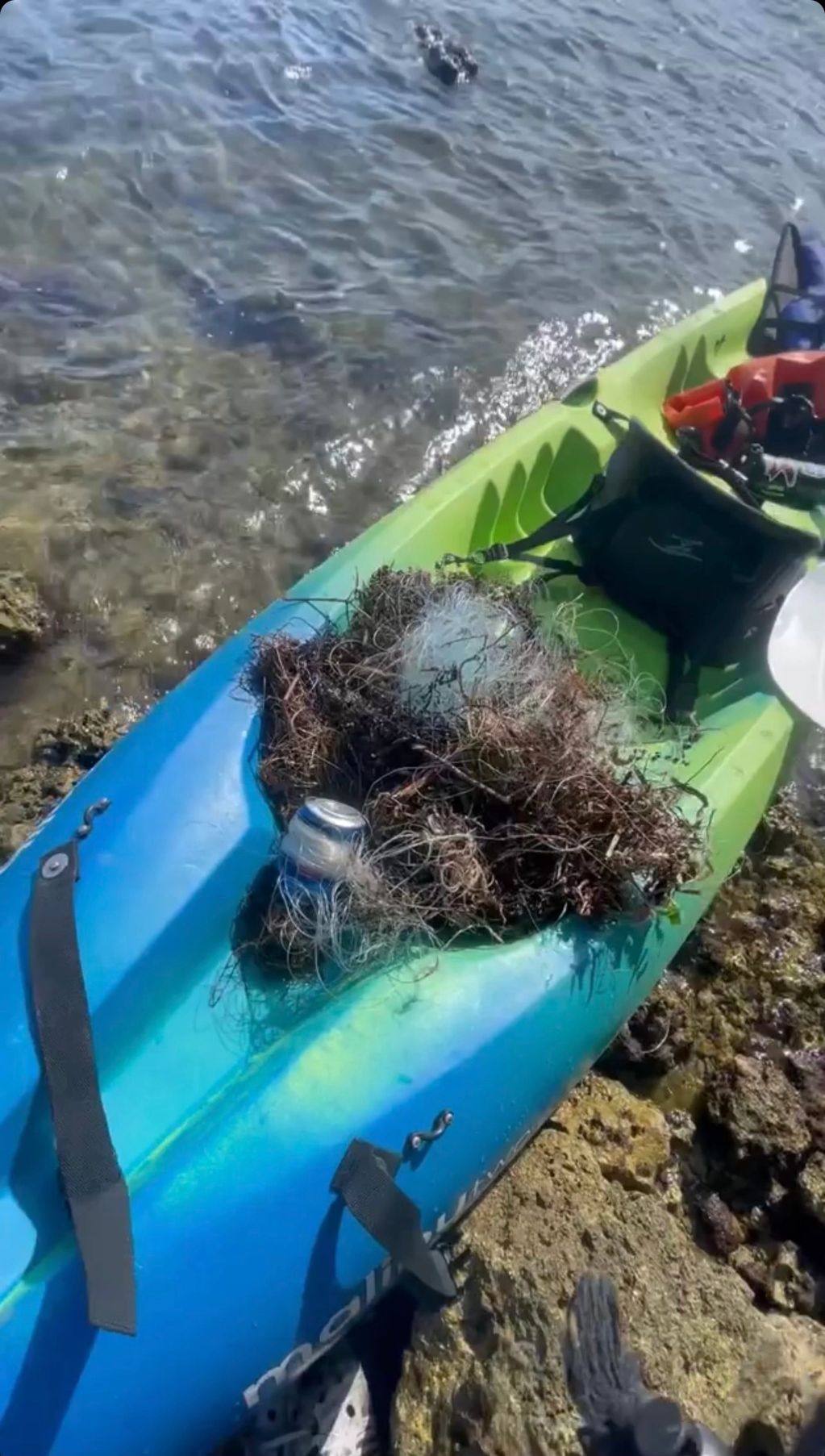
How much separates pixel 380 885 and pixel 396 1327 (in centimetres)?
122

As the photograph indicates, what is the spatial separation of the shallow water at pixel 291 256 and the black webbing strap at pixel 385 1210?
2.42m

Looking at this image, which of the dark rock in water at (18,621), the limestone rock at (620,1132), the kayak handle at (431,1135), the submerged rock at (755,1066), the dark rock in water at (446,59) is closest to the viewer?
the kayak handle at (431,1135)

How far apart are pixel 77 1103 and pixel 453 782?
114 cm

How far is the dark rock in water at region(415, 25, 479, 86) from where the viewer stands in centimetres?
865

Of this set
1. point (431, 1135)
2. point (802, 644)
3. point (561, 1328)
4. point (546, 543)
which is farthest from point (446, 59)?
point (561, 1328)

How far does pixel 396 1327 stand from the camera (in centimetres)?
293

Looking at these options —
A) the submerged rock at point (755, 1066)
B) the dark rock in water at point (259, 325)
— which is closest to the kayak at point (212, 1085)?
the submerged rock at point (755, 1066)

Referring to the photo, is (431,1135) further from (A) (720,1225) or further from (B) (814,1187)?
(B) (814,1187)

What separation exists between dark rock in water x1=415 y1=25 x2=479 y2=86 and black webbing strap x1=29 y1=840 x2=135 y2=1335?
26.4ft

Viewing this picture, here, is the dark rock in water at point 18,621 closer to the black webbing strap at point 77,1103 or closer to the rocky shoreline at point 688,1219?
the black webbing strap at point 77,1103

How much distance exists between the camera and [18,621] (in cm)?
440

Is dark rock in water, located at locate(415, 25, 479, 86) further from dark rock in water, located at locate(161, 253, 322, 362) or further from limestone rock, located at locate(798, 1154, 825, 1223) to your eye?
limestone rock, located at locate(798, 1154, 825, 1223)

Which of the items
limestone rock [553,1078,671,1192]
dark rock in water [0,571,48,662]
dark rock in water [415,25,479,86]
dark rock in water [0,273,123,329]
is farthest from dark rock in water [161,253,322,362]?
limestone rock [553,1078,671,1192]

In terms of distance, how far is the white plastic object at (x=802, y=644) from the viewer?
12.7 feet
